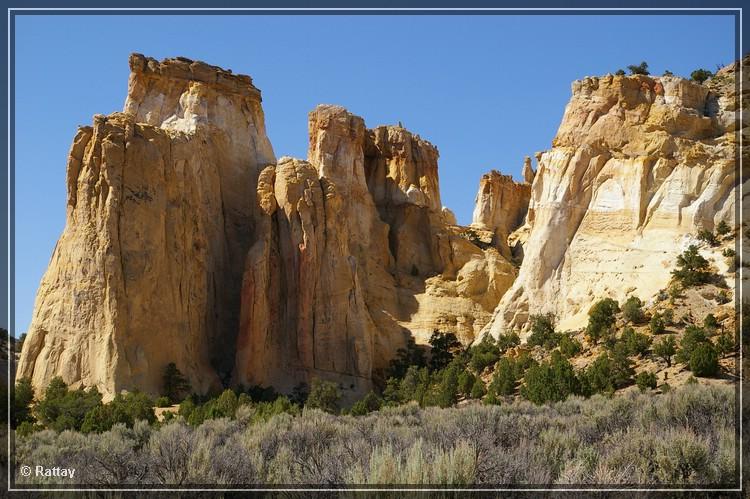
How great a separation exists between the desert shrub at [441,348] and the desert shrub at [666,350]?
15097mm

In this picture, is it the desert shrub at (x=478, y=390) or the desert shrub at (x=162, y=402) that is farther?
the desert shrub at (x=478, y=390)

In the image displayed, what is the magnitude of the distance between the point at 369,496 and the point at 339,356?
40.1 metres

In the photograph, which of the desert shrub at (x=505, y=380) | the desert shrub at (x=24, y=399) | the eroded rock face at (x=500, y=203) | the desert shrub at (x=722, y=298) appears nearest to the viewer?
the desert shrub at (x=24, y=399)

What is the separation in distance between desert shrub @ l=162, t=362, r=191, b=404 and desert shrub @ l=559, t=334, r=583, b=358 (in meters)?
18.2

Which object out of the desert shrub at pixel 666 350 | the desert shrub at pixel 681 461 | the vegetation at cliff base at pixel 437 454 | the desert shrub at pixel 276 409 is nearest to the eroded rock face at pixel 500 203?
the desert shrub at pixel 666 350

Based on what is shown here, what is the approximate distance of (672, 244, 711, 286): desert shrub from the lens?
44.3 m

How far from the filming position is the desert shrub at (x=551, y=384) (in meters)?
35.4

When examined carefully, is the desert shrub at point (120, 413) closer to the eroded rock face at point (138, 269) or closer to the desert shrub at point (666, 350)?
→ the eroded rock face at point (138, 269)

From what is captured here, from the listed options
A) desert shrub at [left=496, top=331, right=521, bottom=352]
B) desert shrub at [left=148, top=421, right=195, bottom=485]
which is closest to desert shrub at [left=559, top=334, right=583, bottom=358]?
desert shrub at [left=496, top=331, right=521, bottom=352]

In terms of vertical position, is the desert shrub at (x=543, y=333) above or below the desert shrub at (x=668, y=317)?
below

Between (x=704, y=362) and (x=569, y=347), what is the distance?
28.4 ft

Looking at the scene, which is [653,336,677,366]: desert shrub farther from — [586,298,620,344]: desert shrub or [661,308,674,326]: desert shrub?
[586,298,620,344]: desert shrub

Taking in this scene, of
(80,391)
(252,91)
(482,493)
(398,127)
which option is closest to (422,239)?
(398,127)

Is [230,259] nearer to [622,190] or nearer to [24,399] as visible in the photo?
[24,399]
